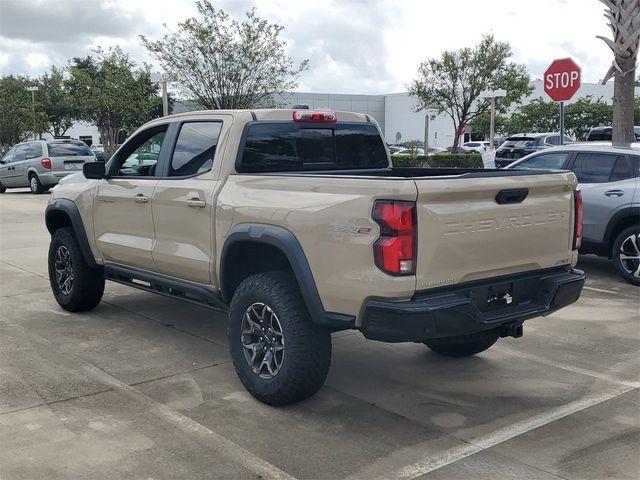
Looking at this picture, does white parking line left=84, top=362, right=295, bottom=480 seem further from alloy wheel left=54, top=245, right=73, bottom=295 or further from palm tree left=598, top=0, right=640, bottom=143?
palm tree left=598, top=0, right=640, bottom=143

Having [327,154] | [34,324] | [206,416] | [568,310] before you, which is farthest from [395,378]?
[34,324]

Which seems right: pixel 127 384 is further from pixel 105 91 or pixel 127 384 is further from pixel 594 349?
pixel 105 91

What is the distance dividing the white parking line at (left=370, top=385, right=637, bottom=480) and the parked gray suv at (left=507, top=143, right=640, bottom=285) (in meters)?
3.61

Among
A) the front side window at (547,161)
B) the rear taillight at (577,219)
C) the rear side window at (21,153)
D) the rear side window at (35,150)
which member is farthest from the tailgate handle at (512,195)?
the rear side window at (21,153)

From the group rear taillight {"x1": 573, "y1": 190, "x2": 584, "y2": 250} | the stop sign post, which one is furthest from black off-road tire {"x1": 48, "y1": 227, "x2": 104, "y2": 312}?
the stop sign post

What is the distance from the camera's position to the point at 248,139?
16.1 ft

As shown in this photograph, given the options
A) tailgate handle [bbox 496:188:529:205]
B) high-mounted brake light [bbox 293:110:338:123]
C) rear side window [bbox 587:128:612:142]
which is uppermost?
rear side window [bbox 587:128:612:142]

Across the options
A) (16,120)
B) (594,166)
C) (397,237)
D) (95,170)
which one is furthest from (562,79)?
(16,120)

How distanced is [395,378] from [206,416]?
1.45 metres

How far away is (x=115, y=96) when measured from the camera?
33344 millimetres

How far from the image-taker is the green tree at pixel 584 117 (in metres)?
36.4

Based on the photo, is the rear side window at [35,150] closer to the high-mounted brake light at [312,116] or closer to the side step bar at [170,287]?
the side step bar at [170,287]

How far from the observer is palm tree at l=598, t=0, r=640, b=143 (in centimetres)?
1112

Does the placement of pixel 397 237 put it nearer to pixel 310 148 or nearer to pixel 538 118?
pixel 310 148
